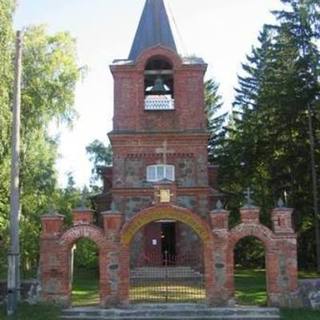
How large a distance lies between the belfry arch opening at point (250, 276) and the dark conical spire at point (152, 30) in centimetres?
892

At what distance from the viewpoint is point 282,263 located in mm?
15977

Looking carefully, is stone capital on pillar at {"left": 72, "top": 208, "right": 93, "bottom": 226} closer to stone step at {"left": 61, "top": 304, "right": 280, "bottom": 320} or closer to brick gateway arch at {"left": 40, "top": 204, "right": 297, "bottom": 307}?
brick gateway arch at {"left": 40, "top": 204, "right": 297, "bottom": 307}

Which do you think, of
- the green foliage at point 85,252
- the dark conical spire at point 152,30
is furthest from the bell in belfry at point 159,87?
the green foliage at point 85,252

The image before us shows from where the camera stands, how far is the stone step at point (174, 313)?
48.3ft

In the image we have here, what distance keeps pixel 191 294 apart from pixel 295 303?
10.4ft

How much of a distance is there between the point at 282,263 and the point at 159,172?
832cm

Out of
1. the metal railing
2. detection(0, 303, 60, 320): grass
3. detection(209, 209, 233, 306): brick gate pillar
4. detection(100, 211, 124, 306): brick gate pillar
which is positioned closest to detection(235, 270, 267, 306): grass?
detection(209, 209, 233, 306): brick gate pillar

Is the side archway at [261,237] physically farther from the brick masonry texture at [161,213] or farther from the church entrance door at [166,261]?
the church entrance door at [166,261]

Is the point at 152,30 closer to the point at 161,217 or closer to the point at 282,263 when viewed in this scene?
the point at 161,217

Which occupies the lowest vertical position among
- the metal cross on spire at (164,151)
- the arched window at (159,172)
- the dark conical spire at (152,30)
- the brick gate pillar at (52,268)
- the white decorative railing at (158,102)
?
the brick gate pillar at (52,268)

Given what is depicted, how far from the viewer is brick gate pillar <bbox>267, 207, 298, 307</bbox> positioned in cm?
1583

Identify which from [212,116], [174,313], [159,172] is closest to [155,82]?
[159,172]

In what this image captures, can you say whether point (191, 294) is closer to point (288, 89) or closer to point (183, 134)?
point (183, 134)

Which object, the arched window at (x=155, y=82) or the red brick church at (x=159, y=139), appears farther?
the arched window at (x=155, y=82)
